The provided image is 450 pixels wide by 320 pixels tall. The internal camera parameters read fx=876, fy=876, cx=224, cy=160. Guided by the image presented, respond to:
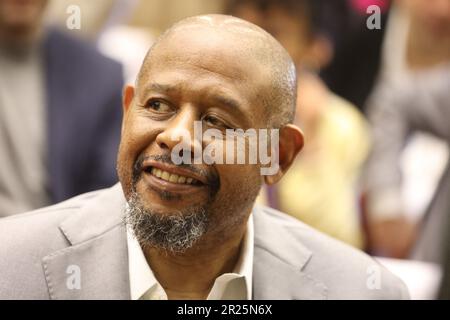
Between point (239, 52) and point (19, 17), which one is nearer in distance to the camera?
point (239, 52)

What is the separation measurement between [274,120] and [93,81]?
981 mm

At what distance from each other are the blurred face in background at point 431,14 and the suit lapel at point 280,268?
194 centimetres

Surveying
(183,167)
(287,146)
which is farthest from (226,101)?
(287,146)

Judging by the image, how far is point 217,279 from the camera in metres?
1.94

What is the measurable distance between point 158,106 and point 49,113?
89 centimetres

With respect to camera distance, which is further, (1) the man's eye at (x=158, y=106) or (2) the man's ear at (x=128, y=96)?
(2) the man's ear at (x=128, y=96)

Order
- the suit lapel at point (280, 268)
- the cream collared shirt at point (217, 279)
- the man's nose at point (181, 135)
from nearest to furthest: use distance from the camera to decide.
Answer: the man's nose at point (181, 135)
the cream collared shirt at point (217, 279)
the suit lapel at point (280, 268)

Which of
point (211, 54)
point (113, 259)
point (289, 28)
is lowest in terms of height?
point (113, 259)

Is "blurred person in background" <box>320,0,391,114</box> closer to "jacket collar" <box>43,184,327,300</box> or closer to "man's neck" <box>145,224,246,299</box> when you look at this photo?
"jacket collar" <box>43,184,327,300</box>

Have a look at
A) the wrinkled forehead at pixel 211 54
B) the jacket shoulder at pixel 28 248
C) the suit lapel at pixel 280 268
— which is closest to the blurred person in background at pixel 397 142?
the suit lapel at pixel 280 268

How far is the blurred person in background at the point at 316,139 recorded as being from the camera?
9.42ft

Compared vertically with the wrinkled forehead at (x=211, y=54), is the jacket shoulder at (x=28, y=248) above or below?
below

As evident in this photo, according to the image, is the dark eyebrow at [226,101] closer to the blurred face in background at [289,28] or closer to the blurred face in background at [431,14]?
the blurred face in background at [289,28]

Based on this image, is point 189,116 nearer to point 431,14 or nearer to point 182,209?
point 182,209
